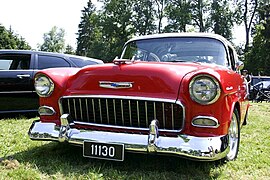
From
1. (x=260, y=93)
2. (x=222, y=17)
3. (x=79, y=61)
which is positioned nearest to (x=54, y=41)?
(x=222, y=17)

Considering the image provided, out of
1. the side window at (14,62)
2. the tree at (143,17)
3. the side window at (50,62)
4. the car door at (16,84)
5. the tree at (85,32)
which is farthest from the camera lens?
the tree at (85,32)

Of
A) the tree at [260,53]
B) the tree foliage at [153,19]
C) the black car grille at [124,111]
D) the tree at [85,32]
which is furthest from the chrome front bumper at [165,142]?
the tree at [85,32]

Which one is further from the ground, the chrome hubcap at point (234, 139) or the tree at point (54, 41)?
the tree at point (54, 41)

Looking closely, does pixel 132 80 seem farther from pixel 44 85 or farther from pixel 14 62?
pixel 14 62

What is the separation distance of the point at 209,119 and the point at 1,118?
4.62 metres

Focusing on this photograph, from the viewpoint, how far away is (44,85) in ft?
11.2

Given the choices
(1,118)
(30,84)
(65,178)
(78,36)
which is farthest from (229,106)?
(78,36)

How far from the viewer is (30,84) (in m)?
6.00

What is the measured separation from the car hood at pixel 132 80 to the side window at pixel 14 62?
10.8ft

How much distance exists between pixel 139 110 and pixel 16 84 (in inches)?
147

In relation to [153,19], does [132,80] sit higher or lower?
lower

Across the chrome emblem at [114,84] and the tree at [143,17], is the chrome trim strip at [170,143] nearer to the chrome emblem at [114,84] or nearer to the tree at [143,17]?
the chrome emblem at [114,84]

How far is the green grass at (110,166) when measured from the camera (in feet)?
9.41

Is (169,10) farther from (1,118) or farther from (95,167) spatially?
(95,167)
